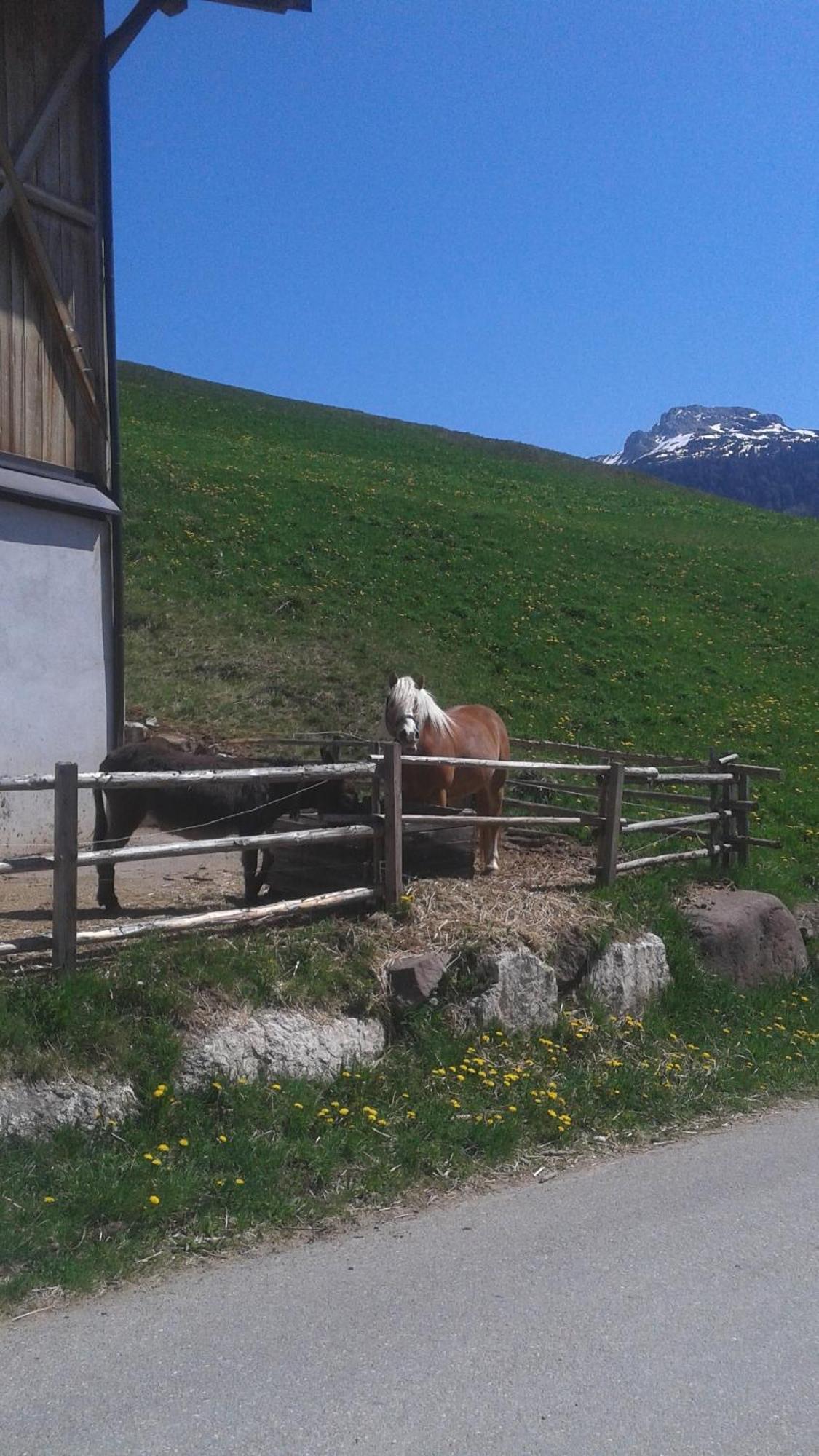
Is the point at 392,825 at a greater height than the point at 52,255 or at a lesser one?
lesser

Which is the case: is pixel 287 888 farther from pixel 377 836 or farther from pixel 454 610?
pixel 454 610

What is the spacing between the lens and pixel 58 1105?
5.30 metres

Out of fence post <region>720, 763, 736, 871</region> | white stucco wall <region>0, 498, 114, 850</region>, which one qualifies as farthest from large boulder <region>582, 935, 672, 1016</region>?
white stucco wall <region>0, 498, 114, 850</region>

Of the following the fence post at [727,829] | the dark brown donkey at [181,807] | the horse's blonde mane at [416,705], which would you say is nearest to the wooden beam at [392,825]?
the dark brown donkey at [181,807]

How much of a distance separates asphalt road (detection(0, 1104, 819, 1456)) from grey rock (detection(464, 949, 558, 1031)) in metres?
1.82

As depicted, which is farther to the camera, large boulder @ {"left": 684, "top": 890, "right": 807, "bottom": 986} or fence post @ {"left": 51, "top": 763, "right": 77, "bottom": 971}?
large boulder @ {"left": 684, "top": 890, "right": 807, "bottom": 986}

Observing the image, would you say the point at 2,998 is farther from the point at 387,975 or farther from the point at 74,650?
the point at 74,650

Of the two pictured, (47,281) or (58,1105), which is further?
(47,281)

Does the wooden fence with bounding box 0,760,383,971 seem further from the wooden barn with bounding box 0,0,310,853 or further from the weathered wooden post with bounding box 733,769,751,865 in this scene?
the weathered wooden post with bounding box 733,769,751,865

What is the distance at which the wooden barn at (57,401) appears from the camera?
9.66 m

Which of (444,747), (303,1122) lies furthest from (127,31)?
(303,1122)

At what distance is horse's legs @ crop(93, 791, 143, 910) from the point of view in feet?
Answer: 25.5

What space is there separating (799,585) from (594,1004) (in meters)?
23.9

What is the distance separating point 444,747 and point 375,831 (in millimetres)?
1995
